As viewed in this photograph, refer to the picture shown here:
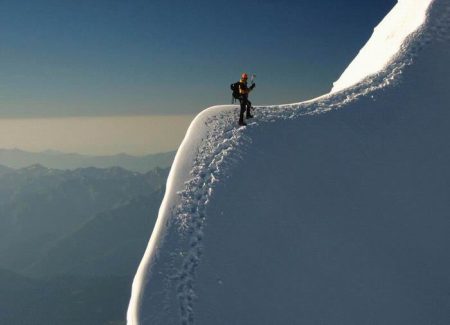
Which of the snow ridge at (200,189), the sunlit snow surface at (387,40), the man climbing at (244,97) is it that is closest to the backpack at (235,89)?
the man climbing at (244,97)

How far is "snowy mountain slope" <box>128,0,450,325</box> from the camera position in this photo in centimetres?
1548

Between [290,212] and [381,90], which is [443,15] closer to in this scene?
[381,90]

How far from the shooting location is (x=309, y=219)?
18.2 m

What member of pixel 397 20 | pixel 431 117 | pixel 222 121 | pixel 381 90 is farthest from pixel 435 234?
pixel 397 20

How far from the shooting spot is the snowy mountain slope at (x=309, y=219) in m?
15.5

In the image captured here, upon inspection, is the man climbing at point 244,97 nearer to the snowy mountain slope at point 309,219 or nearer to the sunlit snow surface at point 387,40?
the snowy mountain slope at point 309,219

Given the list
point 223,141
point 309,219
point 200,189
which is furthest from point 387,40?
point 200,189

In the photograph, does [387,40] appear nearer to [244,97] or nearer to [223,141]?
[244,97]

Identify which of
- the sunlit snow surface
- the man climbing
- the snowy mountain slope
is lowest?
the snowy mountain slope

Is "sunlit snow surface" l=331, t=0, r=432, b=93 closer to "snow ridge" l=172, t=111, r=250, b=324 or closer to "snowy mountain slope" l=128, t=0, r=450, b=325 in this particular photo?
"snowy mountain slope" l=128, t=0, r=450, b=325

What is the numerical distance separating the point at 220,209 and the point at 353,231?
6202mm

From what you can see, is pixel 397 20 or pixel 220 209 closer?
pixel 220 209

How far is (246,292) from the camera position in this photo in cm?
1557

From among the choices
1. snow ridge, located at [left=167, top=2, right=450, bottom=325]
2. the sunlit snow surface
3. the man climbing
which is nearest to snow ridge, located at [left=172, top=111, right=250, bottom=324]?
snow ridge, located at [left=167, top=2, right=450, bottom=325]
